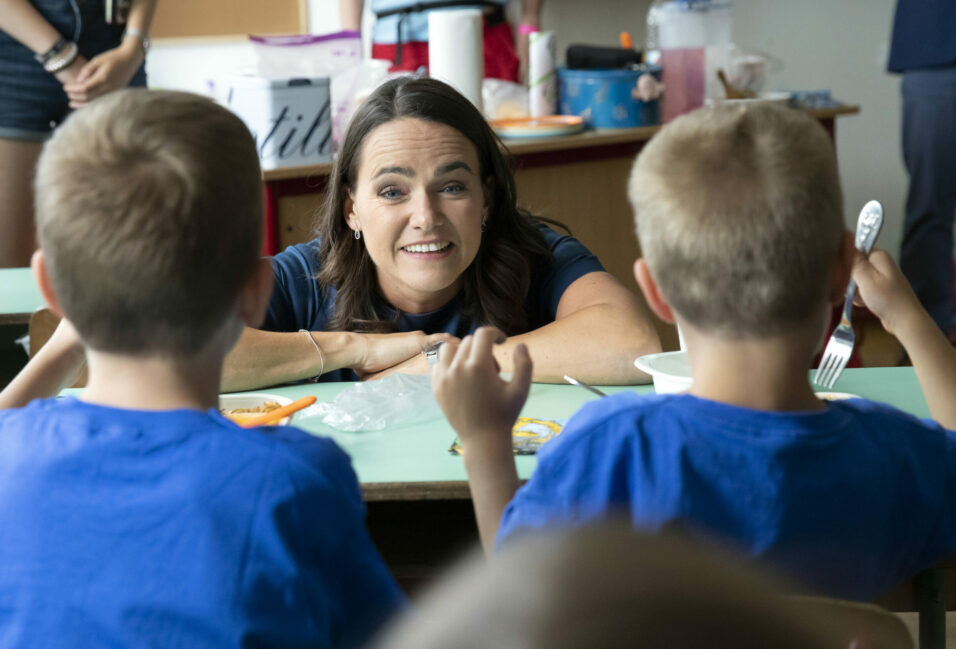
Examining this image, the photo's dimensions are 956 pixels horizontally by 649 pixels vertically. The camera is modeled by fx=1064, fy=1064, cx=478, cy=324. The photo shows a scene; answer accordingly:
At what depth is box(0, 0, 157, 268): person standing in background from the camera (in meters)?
2.57

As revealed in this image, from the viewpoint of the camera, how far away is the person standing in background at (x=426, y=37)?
364 centimetres

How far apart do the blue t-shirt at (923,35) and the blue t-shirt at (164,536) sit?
3240mm

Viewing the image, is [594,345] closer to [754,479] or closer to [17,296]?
A: [754,479]

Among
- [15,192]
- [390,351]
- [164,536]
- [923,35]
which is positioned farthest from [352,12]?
[164,536]

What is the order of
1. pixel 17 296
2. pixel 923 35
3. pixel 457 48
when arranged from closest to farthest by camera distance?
pixel 17 296 → pixel 457 48 → pixel 923 35

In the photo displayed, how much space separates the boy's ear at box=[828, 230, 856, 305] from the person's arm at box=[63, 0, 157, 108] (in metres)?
2.16

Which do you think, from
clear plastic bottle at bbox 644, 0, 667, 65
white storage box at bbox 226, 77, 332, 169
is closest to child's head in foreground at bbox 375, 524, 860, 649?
white storage box at bbox 226, 77, 332, 169

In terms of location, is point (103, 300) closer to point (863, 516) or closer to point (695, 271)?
point (695, 271)

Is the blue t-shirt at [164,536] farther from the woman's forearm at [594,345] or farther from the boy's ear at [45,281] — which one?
the woman's forearm at [594,345]

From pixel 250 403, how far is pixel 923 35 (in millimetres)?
2881

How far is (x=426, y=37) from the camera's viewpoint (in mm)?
3652

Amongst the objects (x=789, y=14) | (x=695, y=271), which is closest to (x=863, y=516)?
(x=695, y=271)

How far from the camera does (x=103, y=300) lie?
0.82 metres

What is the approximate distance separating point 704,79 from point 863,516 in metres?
2.73
